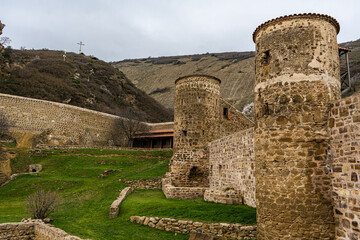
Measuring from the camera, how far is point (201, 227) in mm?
10055

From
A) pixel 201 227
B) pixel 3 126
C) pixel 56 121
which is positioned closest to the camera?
pixel 201 227

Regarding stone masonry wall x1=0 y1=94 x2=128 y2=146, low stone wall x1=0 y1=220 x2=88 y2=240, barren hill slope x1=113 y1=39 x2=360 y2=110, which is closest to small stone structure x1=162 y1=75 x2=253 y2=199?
low stone wall x1=0 y1=220 x2=88 y2=240

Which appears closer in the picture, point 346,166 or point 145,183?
point 346,166

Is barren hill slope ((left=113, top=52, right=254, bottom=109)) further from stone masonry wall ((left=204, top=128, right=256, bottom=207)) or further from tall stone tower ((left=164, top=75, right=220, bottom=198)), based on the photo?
stone masonry wall ((left=204, top=128, right=256, bottom=207))

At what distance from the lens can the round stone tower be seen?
18.5 metres

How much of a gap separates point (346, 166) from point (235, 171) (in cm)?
759

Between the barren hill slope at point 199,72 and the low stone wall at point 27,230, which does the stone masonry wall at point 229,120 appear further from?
the barren hill slope at point 199,72

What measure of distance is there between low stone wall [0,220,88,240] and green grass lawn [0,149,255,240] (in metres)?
0.66

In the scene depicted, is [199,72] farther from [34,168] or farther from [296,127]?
[296,127]

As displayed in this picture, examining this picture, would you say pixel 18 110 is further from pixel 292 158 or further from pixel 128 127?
pixel 292 158

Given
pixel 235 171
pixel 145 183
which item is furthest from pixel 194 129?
pixel 235 171

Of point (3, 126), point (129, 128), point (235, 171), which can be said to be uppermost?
point (129, 128)

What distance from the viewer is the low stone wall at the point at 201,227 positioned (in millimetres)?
9133

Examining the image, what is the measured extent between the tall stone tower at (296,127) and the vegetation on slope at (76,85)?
38892 millimetres
